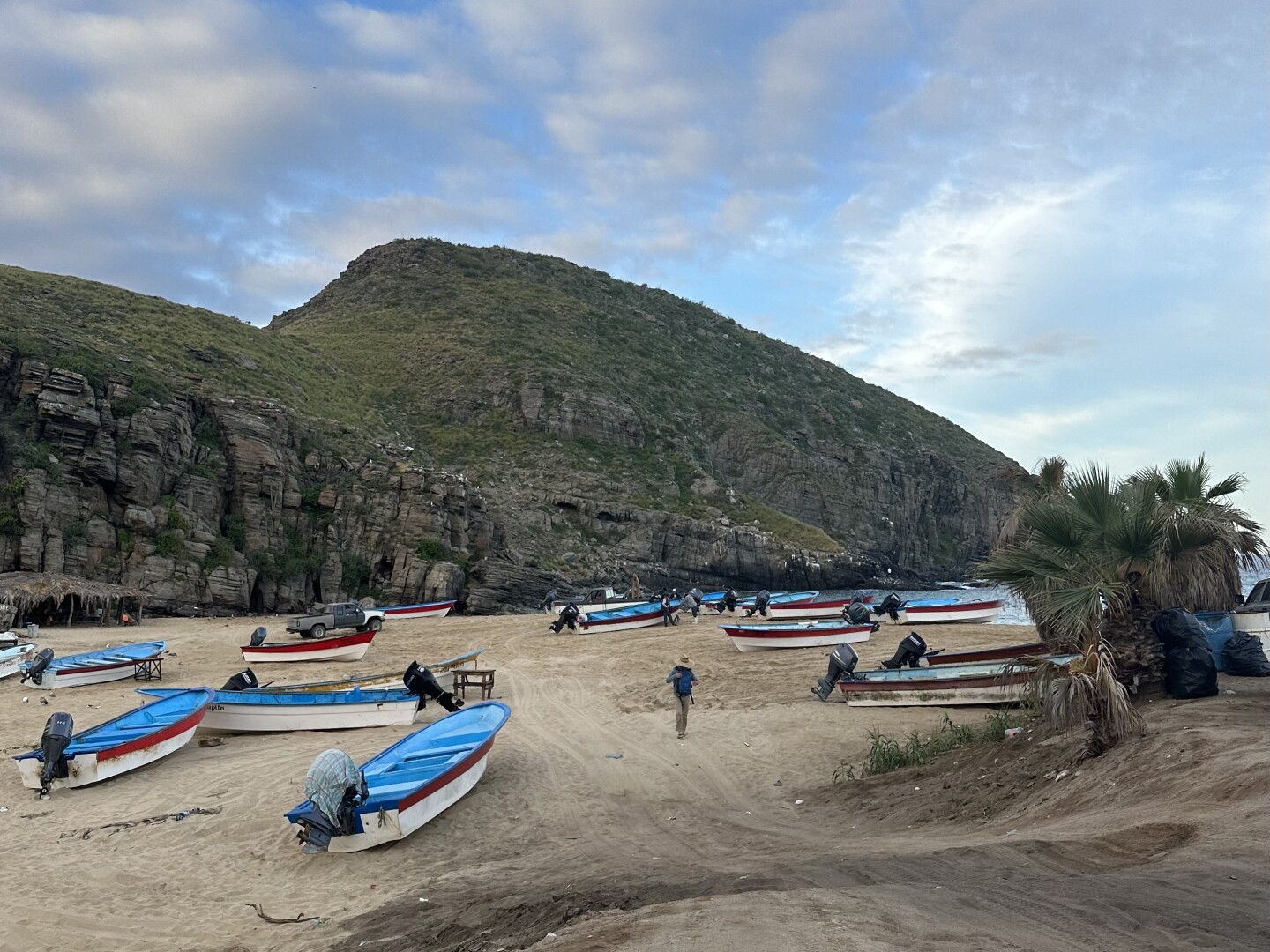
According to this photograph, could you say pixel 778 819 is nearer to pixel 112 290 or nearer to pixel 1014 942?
pixel 1014 942

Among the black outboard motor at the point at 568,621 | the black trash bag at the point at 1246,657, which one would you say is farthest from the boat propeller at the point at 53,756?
the black outboard motor at the point at 568,621

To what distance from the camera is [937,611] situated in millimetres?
31938

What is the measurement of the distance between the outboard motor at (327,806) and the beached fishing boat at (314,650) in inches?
662

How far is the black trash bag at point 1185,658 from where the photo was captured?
10.8 metres

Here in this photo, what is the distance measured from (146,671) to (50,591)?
1398 cm

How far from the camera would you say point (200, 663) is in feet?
81.9

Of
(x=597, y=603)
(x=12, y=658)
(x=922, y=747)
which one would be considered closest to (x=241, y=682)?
(x=12, y=658)

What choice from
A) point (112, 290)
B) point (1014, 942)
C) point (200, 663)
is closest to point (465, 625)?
point (200, 663)

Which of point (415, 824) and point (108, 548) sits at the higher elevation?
point (108, 548)

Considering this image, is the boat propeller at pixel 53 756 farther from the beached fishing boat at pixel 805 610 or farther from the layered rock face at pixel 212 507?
the layered rock face at pixel 212 507

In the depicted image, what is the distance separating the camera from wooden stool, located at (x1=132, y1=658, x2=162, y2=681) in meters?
21.9

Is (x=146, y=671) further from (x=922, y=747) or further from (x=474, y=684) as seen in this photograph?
(x=922, y=747)

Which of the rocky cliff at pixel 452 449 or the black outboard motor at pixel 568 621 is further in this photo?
the rocky cliff at pixel 452 449

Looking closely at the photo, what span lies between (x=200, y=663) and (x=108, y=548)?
17873 millimetres
